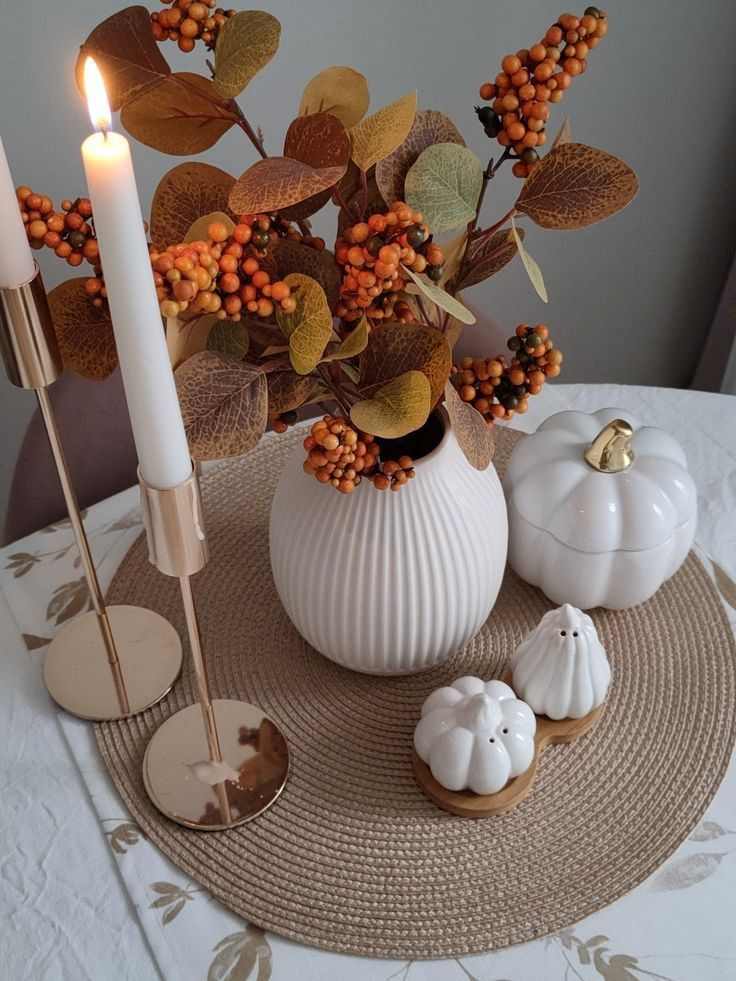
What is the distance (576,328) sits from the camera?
6.10ft

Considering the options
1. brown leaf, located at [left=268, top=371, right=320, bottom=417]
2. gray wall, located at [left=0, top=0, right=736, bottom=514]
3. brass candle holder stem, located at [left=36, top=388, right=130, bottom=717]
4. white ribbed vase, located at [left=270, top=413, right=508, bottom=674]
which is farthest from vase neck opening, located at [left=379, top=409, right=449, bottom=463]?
gray wall, located at [left=0, top=0, right=736, bottom=514]

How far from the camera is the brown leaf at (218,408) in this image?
1.98 ft

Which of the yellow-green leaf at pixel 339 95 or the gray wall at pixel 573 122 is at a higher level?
the yellow-green leaf at pixel 339 95

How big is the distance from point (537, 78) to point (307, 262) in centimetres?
17

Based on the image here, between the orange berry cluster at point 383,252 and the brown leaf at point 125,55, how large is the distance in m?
0.14

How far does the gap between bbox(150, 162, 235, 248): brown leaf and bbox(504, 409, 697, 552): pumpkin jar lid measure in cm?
33

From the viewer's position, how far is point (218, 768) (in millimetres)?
744

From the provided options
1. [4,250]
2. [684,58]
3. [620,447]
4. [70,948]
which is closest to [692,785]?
[620,447]

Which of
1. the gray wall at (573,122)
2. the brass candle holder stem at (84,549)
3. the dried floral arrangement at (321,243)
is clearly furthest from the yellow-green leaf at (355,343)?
the gray wall at (573,122)

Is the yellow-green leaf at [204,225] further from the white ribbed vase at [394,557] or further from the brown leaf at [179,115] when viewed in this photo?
the white ribbed vase at [394,557]

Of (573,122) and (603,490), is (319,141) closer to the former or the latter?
(603,490)

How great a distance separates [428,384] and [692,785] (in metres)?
0.35

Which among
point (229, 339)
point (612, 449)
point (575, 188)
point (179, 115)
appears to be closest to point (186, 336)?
point (229, 339)

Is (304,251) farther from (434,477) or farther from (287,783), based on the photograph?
(287,783)
